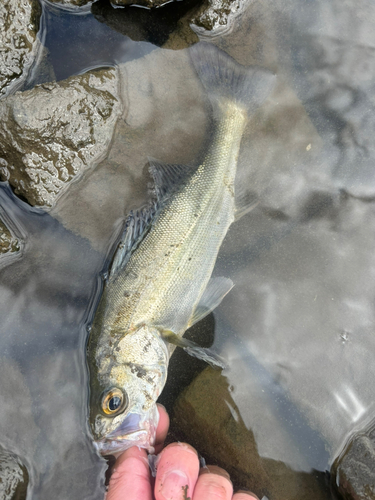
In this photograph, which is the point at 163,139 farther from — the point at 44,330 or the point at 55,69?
the point at 44,330

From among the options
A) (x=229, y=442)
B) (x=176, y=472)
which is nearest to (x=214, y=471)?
(x=229, y=442)

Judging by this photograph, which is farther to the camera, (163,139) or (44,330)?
(163,139)

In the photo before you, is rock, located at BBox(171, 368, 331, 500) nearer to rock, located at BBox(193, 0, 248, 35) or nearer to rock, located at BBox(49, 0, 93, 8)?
rock, located at BBox(193, 0, 248, 35)

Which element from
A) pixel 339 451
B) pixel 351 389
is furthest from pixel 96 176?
pixel 339 451

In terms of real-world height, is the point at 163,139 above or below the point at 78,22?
below

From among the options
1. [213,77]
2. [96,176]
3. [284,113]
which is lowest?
[96,176]

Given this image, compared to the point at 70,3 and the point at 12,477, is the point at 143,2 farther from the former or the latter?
the point at 12,477
